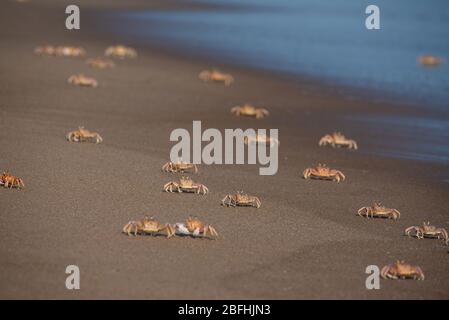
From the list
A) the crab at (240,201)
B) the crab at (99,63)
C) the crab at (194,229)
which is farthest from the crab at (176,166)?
the crab at (99,63)

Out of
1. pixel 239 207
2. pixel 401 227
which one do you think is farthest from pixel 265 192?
pixel 401 227

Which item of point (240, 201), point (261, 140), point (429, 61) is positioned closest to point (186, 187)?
point (240, 201)

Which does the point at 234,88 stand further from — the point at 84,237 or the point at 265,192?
the point at 84,237

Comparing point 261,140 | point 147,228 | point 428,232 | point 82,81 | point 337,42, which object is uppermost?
point 337,42

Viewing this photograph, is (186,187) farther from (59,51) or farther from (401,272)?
(59,51)

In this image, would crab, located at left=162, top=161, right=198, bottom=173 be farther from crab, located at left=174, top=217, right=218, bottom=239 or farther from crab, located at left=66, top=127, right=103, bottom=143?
crab, located at left=174, top=217, right=218, bottom=239
